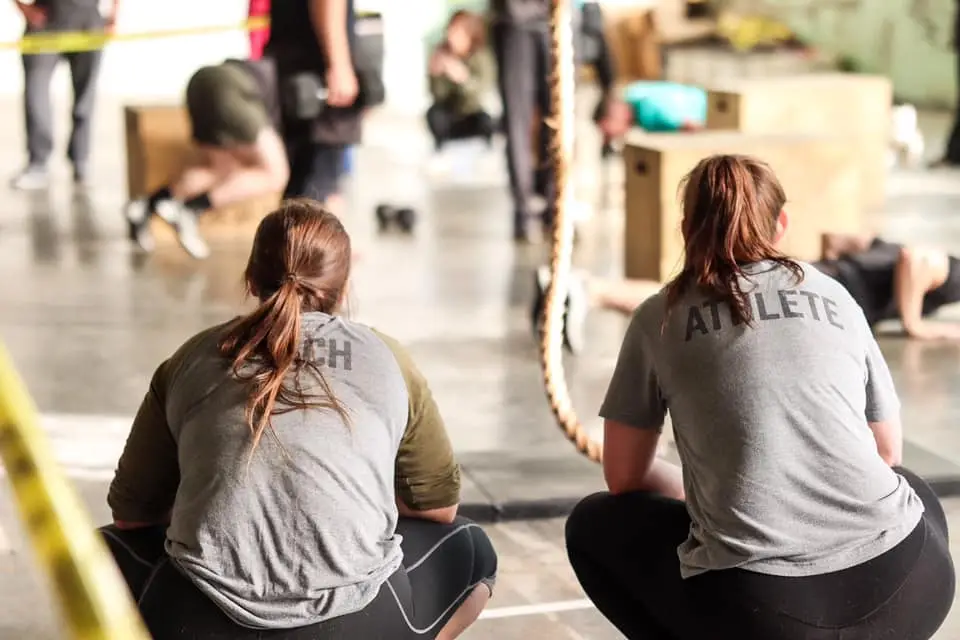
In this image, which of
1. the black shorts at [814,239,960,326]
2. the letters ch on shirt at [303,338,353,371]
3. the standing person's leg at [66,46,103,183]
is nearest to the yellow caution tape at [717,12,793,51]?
the standing person's leg at [66,46,103,183]

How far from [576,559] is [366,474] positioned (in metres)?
0.50

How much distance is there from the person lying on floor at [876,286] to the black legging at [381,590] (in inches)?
77.3

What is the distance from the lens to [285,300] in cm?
213

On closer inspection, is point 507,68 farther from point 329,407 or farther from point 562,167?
point 329,407

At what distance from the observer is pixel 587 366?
4.52 m

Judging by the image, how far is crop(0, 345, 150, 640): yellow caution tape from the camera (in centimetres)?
99

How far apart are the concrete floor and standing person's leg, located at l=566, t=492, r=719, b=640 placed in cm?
32

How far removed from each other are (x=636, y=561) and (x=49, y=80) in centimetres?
599

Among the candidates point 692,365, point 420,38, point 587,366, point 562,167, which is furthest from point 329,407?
point 420,38

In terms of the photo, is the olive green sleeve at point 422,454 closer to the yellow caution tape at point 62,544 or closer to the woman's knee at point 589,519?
the woman's knee at point 589,519

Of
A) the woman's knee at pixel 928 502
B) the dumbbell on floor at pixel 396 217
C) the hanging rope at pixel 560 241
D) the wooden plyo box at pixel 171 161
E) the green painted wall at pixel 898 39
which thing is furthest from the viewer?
the green painted wall at pixel 898 39

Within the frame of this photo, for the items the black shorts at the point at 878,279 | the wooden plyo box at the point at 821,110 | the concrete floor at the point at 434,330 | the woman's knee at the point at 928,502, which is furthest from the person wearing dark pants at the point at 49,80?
the woman's knee at the point at 928,502

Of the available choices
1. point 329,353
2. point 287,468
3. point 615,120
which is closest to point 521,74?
point 615,120

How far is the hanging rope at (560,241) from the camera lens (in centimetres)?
301
